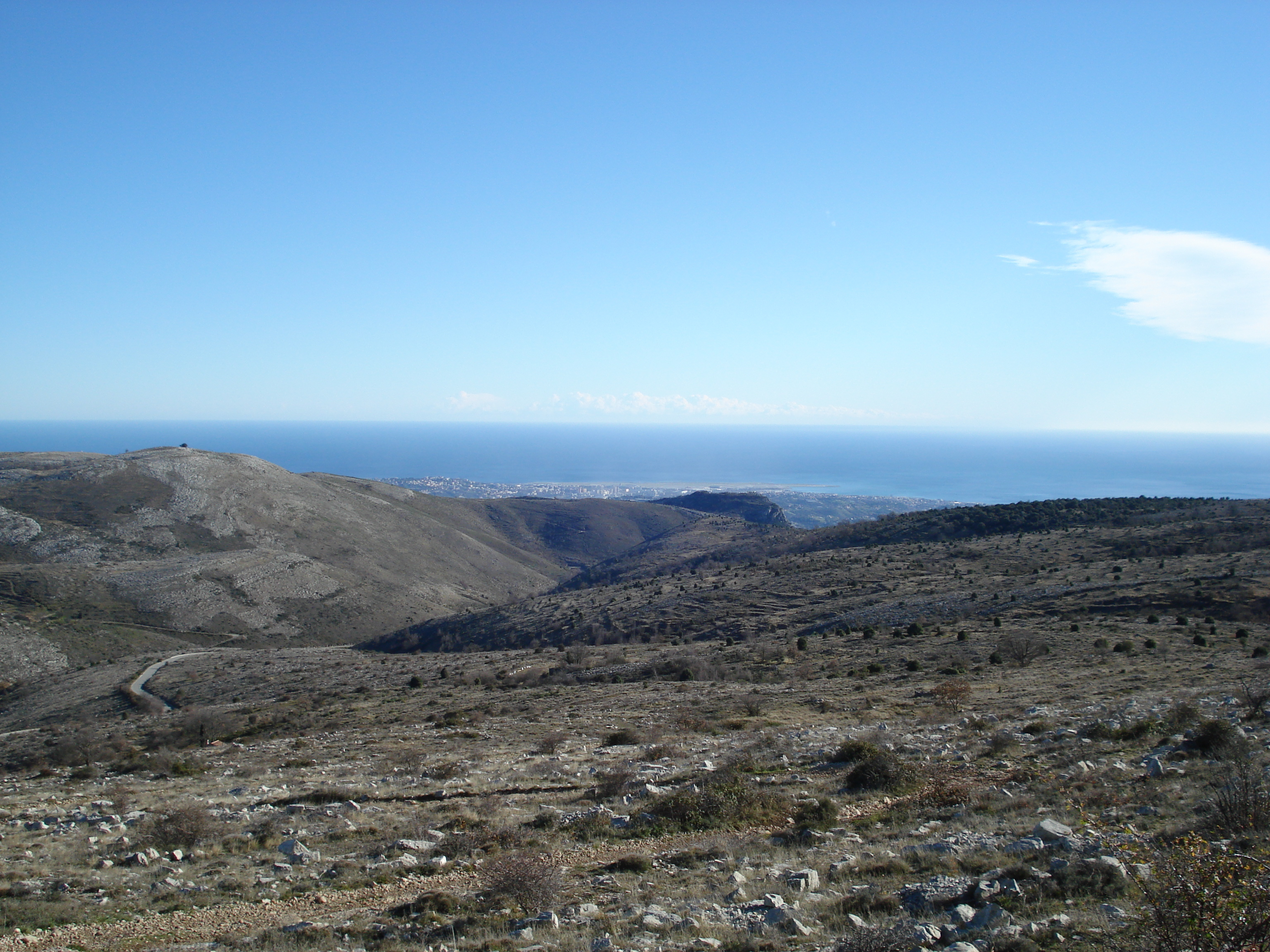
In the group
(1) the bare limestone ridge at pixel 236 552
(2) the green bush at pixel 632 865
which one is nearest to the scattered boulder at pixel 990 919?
(2) the green bush at pixel 632 865

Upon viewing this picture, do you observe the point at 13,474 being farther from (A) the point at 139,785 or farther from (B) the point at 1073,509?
(B) the point at 1073,509

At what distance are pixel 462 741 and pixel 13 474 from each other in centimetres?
9190

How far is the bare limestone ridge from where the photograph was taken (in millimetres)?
56594

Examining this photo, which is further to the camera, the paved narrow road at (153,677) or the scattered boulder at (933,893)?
the paved narrow road at (153,677)

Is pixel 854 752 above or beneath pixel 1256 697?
beneath

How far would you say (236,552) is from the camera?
69.7 metres

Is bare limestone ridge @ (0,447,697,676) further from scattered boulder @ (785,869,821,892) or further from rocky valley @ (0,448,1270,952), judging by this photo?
scattered boulder @ (785,869,821,892)

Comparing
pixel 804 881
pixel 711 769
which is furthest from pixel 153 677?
pixel 804 881

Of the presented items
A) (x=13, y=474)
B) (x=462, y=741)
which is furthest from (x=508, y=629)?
(x=13, y=474)

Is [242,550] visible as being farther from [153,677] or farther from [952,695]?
[952,695]

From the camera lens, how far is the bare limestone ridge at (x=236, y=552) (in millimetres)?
56594

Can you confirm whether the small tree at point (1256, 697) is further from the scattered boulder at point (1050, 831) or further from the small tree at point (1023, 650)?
the small tree at point (1023, 650)

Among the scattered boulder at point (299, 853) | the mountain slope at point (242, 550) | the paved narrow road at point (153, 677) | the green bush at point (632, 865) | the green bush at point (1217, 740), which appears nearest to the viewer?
the green bush at point (632, 865)

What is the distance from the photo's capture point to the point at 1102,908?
5.86m
